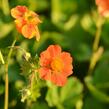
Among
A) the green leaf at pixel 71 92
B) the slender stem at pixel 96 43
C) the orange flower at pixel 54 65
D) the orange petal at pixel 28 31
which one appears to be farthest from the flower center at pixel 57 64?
the slender stem at pixel 96 43

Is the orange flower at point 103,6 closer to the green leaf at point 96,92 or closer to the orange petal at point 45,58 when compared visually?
the green leaf at point 96,92

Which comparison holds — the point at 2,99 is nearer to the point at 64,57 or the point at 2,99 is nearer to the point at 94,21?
the point at 64,57

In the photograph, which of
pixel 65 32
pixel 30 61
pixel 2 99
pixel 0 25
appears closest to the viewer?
pixel 30 61

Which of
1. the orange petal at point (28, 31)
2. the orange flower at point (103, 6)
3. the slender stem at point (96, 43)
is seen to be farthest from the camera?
the slender stem at point (96, 43)

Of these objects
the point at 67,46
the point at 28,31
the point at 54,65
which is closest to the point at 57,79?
the point at 54,65

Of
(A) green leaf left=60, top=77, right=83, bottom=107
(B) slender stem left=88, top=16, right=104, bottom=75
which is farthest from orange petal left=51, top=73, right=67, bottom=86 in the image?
(B) slender stem left=88, top=16, right=104, bottom=75

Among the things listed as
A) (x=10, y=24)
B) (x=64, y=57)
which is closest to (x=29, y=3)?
(x=10, y=24)

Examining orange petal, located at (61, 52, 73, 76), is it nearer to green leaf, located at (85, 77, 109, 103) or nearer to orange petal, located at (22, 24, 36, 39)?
orange petal, located at (22, 24, 36, 39)
